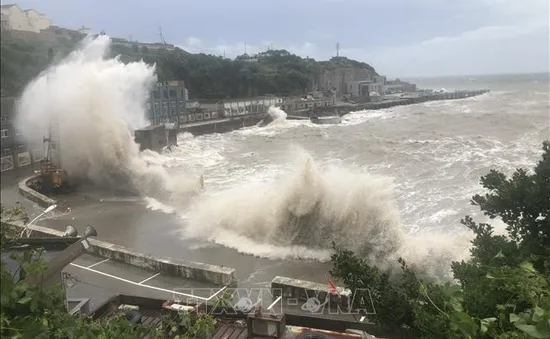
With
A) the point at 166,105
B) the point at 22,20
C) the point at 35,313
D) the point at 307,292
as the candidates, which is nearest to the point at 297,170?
the point at 307,292

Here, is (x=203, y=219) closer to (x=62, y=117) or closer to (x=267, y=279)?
(x=267, y=279)

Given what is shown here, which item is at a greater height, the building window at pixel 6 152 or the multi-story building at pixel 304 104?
the multi-story building at pixel 304 104

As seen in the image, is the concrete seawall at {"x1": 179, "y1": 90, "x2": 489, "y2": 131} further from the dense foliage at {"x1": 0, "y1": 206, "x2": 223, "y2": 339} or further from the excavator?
the dense foliage at {"x1": 0, "y1": 206, "x2": 223, "y2": 339}

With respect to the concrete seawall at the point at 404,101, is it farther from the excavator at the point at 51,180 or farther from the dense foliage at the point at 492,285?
the dense foliage at the point at 492,285

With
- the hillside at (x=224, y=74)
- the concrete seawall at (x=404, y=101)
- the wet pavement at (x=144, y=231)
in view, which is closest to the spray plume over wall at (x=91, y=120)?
the wet pavement at (x=144, y=231)

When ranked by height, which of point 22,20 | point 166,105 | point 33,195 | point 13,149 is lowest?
point 33,195

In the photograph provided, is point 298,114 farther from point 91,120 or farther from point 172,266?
point 172,266
